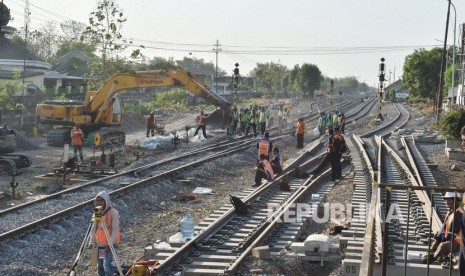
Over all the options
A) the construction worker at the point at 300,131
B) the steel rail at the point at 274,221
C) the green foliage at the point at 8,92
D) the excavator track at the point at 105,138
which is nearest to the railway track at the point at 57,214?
the steel rail at the point at 274,221

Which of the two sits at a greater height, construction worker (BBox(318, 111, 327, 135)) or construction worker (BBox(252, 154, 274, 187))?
construction worker (BBox(318, 111, 327, 135))

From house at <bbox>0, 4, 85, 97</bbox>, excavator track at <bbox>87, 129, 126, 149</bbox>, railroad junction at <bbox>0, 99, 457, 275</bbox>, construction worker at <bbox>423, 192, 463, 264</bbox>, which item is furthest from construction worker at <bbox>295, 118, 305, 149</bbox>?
house at <bbox>0, 4, 85, 97</bbox>

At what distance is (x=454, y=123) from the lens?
2791 cm

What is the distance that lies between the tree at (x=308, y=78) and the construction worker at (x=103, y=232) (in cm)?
10995

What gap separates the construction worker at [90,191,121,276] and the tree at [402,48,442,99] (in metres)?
71.6

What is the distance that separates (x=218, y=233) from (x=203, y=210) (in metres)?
3.42

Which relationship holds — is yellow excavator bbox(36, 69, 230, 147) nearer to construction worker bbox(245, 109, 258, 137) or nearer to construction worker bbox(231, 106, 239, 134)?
construction worker bbox(245, 109, 258, 137)

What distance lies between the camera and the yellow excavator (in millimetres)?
31062

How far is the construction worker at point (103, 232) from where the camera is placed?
9.26 m

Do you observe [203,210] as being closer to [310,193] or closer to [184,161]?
[310,193]

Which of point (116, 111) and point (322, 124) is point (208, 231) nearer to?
point (116, 111)

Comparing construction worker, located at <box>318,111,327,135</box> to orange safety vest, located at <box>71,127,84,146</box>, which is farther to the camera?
construction worker, located at <box>318,111,327,135</box>

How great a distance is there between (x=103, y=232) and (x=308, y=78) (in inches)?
4367

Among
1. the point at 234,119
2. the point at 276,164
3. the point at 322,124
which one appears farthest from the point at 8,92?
the point at 276,164
